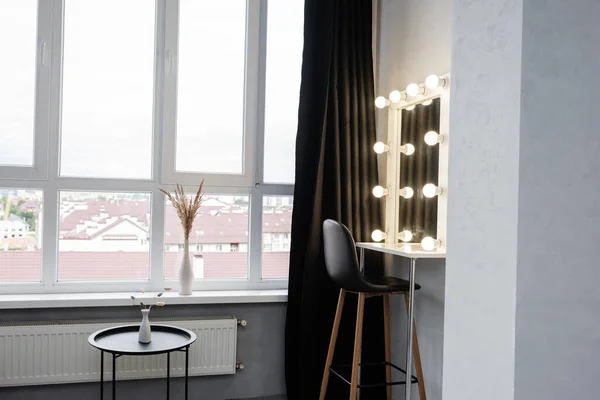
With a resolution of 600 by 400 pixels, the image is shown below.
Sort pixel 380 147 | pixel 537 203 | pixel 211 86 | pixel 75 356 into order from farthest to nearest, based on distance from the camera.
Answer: pixel 211 86 < pixel 380 147 < pixel 75 356 < pixel 537 203

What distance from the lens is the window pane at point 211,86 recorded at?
3398mm

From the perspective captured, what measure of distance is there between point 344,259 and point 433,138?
0.77m

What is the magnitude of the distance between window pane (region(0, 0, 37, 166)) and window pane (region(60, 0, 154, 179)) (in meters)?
0.18

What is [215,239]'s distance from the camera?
346 centimetres

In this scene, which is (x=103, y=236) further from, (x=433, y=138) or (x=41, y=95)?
(x=433, y=138)

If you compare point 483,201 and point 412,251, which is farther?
point 412,251

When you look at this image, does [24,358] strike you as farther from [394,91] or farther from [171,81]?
[394,91]

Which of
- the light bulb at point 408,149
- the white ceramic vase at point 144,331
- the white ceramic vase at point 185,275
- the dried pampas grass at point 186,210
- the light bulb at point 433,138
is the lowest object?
the white ceramic vase at point 144,331

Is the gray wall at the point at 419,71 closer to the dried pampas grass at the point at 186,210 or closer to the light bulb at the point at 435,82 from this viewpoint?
the light bulb at the point at 435,82

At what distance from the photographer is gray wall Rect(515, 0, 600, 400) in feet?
3.24

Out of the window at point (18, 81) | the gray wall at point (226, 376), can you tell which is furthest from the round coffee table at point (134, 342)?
the window at point (18, 81)

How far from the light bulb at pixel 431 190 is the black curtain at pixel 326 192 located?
549 millimetres

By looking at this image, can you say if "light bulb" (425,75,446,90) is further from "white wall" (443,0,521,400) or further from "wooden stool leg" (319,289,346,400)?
"white wall" (443,0,521,400)

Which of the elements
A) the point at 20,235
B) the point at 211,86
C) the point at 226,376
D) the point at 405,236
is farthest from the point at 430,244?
the point at 20,235
